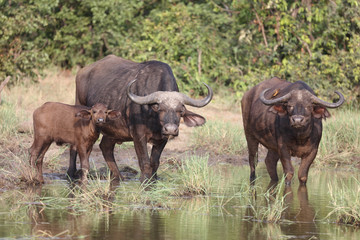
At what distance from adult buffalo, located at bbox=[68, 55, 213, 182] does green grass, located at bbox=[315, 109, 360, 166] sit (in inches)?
Answer: 162

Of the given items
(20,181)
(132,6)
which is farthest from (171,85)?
(132,6)

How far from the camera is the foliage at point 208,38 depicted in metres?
19.3

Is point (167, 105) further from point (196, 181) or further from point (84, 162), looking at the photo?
point (84, 162)

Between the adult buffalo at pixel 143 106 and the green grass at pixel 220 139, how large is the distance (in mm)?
3253

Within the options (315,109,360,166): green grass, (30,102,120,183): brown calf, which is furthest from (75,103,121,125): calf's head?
(315,109,360,166): green grass

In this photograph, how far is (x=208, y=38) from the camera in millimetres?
21203

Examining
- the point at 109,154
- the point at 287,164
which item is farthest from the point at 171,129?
the point at 109,154

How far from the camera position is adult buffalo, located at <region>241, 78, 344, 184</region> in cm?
1011

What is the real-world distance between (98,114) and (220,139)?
5331mm

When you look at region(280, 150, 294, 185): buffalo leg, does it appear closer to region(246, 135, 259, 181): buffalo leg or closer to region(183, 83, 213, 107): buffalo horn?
A: region(246, 135, 259, 181): buffalo leg

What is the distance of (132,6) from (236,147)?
9472 mm

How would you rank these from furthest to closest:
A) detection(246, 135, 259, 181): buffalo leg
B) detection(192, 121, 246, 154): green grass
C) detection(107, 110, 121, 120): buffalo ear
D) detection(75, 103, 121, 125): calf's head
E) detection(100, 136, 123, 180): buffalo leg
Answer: detection(192, 121, 246, 154): green grass
detection(246, 135, 259, 181): buffalo leg
detection(100, 136, 123, 180): buffalo leg
detection(107, 110, 121, 120): buffalo ear
detection(75, 103, 121, 125): calf's head

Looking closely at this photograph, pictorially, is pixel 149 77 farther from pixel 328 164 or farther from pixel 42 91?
pixel 42 91

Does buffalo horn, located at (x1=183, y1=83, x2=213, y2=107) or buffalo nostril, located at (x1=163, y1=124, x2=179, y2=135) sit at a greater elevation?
buffalo horn, located at (x1=183, y1=83, x2=213, y2=107)
